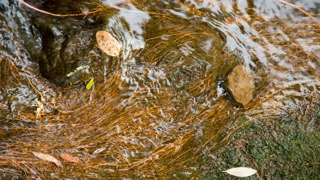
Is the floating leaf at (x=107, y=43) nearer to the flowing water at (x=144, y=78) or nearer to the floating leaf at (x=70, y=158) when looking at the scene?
the flowing water at (x=144, y=78)

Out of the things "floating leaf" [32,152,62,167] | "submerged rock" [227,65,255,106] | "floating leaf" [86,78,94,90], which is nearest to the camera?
"floating leaf" [32,152,62,167]

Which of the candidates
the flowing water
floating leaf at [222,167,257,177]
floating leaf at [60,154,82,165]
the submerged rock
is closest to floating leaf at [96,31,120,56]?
the flowing water

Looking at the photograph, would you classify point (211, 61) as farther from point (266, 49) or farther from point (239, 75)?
point (266, 49)

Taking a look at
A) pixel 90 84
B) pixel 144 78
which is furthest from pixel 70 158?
pixel 144 78

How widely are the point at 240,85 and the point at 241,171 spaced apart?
0.76 m

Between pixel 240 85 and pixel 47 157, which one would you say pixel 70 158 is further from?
pixel 240 85

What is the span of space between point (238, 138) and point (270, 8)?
4.31 ft

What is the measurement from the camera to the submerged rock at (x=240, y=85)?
3.14 metres

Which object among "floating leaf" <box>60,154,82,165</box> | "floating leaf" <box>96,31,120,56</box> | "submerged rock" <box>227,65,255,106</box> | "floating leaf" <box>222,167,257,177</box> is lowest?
"floating leaf" <box>222,167,257,177</box>

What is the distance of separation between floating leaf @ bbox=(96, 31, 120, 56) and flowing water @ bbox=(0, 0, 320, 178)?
48mm

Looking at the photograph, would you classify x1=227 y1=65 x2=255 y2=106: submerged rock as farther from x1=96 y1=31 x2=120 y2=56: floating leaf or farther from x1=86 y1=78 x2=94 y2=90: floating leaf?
x1=86 y1=78 x2=94 y2=90: floating leaf

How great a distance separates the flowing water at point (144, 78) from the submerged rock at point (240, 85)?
0.05 m

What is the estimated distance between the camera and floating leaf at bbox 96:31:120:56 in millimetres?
2971

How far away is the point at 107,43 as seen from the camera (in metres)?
2.98
